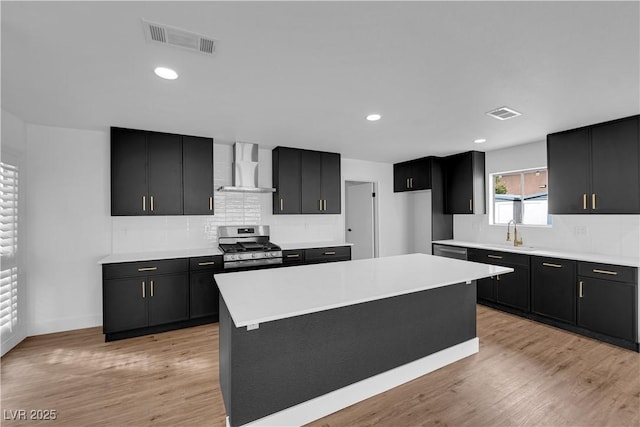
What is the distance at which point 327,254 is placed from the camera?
4.45 m

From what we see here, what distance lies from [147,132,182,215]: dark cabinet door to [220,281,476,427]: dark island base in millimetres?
2056

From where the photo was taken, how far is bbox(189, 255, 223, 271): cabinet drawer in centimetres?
357

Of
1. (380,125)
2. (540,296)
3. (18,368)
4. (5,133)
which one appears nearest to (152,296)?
(18,368)

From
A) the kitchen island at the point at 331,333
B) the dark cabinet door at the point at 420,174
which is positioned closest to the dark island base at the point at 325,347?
the kitchen island at the point at 331,333

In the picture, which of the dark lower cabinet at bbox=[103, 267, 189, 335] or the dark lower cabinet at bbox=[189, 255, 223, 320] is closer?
the dark lower cabinet at bbox=[103, 267, 189, 335]

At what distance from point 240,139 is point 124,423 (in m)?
3.16

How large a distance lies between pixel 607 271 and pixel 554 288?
556 millimetres

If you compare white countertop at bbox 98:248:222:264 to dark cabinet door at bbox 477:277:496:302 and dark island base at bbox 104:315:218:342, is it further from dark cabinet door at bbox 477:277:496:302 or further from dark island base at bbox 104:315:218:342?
dark cabinet door at bbox 477:277:496:302

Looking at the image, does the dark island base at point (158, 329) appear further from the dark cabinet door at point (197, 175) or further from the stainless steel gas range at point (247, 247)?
the dark cabinet door at point (197, 175)

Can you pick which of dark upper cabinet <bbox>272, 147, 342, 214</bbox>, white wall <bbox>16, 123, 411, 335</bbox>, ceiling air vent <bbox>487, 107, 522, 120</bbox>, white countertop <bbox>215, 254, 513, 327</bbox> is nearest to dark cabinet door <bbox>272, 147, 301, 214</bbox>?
dark upper cabinet <bbox>272, 147, 342, 214</bbox>

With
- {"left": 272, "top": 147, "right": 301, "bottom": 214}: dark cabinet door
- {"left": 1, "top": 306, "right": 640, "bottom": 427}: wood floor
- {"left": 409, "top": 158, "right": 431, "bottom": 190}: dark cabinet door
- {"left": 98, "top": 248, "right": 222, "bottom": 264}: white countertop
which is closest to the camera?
{"left": 1, "top": 306, "right": 640, "bottom": 427}: wood floor

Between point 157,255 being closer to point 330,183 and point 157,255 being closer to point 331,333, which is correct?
point 331,333

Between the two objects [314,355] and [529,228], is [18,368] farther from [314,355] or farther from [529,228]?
[529,228]

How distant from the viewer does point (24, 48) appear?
1.73 meters
